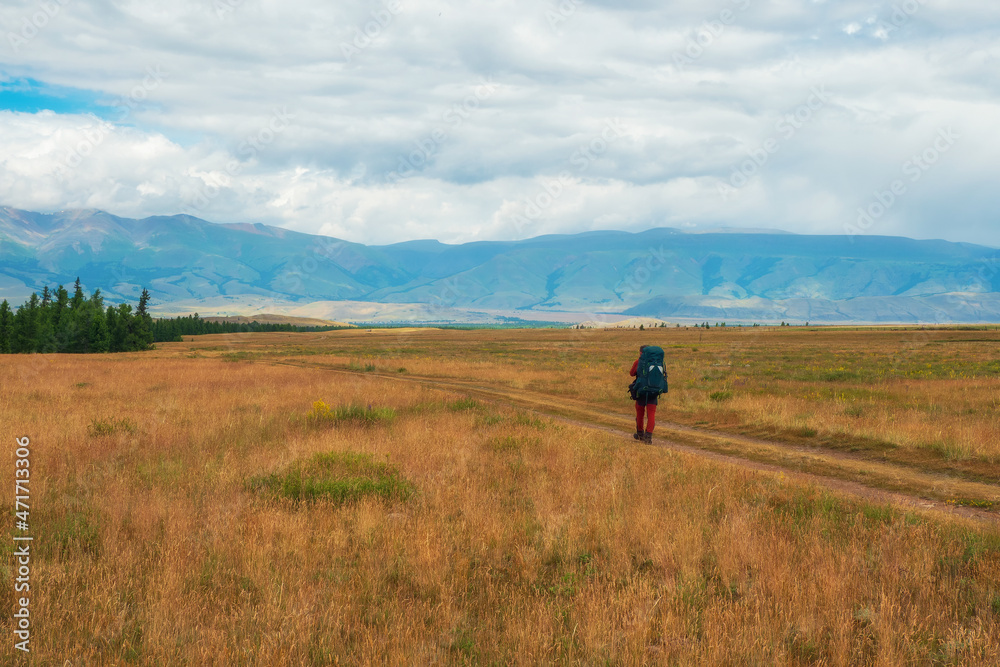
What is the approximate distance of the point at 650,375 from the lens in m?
16.5

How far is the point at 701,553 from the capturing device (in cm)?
745

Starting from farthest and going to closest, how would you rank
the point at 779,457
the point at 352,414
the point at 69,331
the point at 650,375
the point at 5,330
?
the point at 69,331 < the point at 5,330 < the point at 352,414 < the point at 650,375 < the point at 779,457

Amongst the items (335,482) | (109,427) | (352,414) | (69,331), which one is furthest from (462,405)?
(69,331)

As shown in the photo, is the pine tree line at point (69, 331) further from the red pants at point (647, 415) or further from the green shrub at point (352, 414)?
the red pants at point (647, 415)

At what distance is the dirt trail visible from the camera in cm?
1030

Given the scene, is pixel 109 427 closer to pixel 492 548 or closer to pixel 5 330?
pixel 492 548

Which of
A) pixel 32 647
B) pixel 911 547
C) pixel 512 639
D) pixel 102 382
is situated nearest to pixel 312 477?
pixel 32 647

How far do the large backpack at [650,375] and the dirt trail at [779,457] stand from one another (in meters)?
1.43

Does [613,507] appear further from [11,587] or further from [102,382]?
[102,382]

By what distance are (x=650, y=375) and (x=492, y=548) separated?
9911mm

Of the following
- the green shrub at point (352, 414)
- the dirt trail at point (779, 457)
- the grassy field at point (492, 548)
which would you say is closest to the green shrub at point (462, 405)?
the dirt trail at point (779, 457)

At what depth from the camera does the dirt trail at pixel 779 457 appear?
33.8 feet

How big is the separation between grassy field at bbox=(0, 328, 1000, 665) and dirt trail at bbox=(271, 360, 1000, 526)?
0.18m

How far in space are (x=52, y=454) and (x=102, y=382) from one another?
62.6 feet
